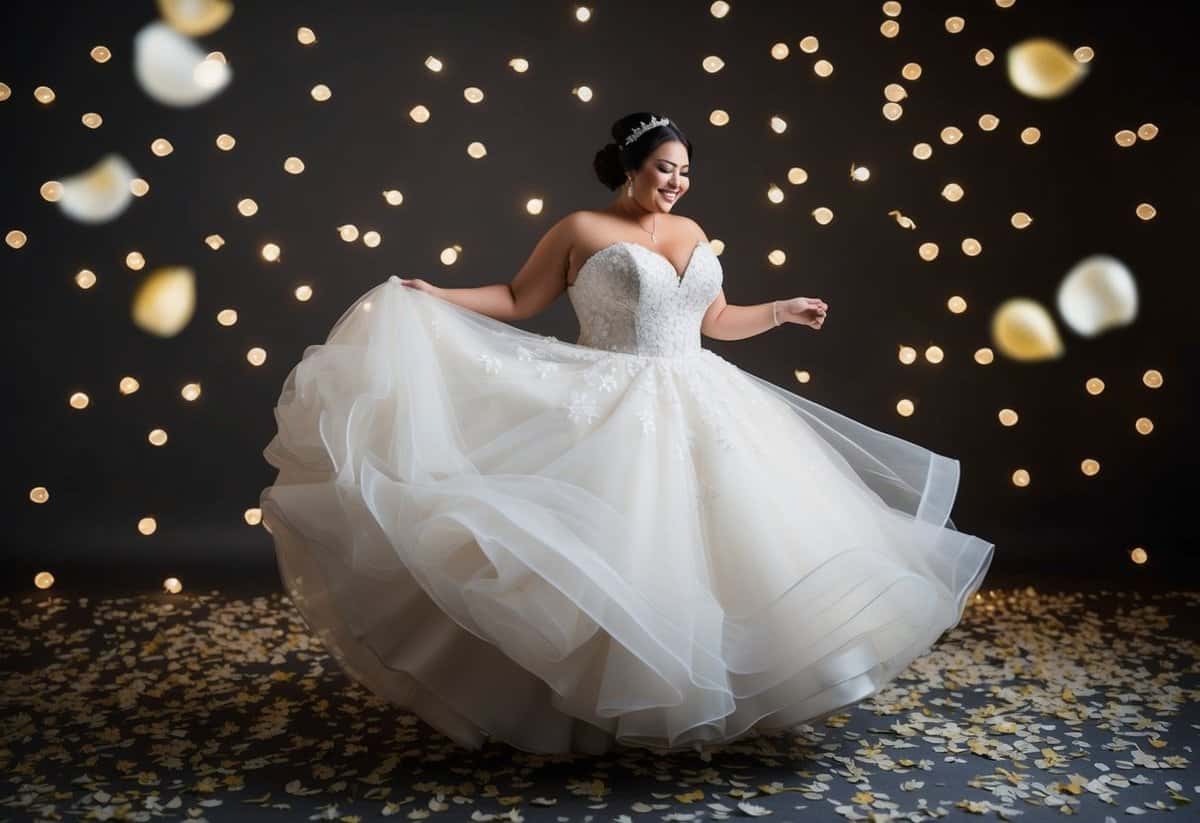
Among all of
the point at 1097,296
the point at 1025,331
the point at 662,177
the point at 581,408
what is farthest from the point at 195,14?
the point at 1097,296

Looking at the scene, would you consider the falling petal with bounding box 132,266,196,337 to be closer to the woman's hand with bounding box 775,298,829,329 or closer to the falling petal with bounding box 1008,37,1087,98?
the woman's hand with bounding box 775,298,829,329

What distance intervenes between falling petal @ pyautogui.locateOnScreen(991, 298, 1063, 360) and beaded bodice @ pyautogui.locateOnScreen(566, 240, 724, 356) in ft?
6.01

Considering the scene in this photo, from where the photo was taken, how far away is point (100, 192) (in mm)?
4066

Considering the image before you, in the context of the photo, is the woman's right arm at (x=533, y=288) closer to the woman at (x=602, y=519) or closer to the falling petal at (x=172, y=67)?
the woman at (x=602, y=519)

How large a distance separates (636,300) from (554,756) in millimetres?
1001

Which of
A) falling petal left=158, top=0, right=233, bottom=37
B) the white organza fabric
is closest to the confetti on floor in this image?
the white organza fabric

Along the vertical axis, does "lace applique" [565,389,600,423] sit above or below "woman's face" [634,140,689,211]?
below

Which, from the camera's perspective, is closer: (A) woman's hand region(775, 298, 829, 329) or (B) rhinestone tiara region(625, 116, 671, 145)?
(B) rhinestone tiara region(625, 116, 671, 145)

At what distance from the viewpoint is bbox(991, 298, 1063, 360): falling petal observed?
4270 millimetres

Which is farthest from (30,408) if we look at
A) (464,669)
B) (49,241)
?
(464,669)

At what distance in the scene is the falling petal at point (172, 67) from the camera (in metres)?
4.03

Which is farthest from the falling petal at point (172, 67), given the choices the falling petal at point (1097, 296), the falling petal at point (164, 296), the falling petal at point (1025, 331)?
the falling petal at point (1097, 296)

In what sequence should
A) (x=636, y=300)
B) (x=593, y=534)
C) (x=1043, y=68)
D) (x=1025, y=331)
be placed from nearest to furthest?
1. (x=593, y=534)
2. (x=636, y=300)
3. (x=1043, y=68)
4. (x=1025, y=331)

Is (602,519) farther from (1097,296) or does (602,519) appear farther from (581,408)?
(1097,296)
